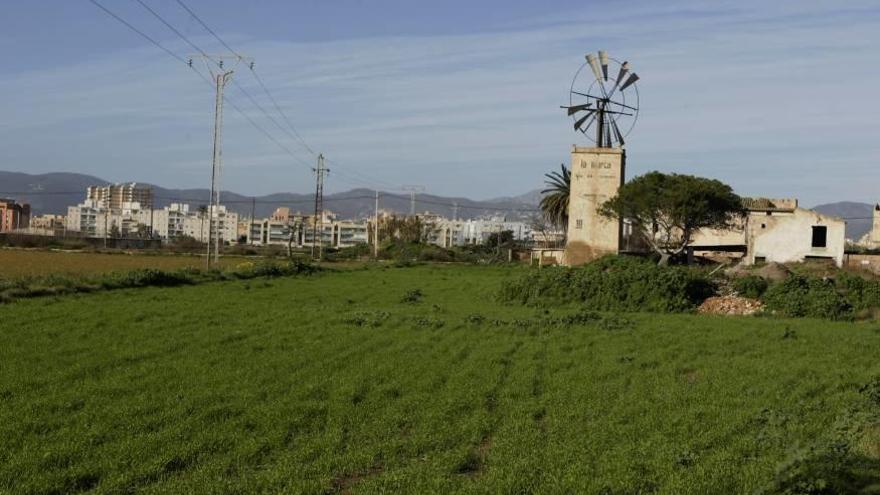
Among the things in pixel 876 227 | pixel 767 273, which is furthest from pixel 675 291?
pixel 876 227

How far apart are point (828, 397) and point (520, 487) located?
7830 millimetres

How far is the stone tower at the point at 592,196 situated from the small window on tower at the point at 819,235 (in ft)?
44.7

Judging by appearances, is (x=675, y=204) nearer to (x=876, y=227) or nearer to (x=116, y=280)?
(x=116, y=280)

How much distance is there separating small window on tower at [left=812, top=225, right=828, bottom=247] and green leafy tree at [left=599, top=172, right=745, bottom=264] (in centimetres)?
555

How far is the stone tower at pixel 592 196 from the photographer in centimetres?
6800

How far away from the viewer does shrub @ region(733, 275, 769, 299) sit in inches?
1331

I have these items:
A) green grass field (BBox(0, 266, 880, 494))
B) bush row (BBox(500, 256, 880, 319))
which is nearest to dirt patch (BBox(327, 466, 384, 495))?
green grass field (BBox(0, 266, 880, 494))

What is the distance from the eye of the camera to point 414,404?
518 inches

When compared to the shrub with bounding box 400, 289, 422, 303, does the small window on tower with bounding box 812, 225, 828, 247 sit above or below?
above

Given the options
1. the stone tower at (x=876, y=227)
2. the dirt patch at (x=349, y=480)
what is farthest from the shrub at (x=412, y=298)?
the stone tower at (x=876, y=227)

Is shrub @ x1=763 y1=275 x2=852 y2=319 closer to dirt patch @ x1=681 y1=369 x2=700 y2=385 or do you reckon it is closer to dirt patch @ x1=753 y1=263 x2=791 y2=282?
dirt patch @ x1=753 y1=263 x2=791 y2=282

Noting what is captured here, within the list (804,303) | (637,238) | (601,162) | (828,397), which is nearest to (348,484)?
(828,397)

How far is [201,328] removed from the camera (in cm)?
2166

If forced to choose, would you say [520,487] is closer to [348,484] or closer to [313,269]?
[348,484]
